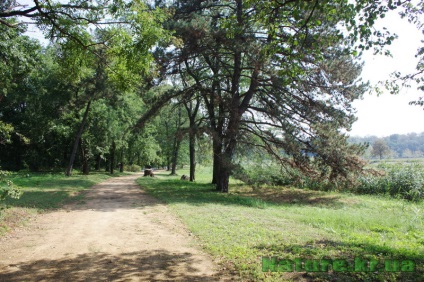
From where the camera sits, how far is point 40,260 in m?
5.30

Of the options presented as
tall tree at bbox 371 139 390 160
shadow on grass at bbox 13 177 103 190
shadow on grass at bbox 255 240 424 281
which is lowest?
shadow on grass at bbox 255 240 424 281

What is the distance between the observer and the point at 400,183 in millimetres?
17906

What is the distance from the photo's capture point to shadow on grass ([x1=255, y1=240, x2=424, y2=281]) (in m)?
4.18

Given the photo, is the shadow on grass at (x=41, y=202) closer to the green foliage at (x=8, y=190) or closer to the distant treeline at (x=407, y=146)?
the green foliage at (x=8, y=190)

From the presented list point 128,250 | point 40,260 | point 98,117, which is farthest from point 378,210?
point 98,117

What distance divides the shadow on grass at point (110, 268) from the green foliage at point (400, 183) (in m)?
14.8

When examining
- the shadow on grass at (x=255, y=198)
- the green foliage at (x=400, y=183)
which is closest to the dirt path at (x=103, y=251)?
the shadow on grass at (x=255, y=198)

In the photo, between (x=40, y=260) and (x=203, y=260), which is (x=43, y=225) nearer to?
(x=40, y=260)

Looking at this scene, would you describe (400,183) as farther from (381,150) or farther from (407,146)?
(407,146)

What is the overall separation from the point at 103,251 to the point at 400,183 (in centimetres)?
1863

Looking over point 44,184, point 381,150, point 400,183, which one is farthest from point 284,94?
point 381,150

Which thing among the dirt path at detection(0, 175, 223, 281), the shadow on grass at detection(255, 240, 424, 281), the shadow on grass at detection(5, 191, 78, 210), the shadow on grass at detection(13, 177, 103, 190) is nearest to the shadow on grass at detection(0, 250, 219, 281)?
the dirt path at detection(0, 175, 223, 281)

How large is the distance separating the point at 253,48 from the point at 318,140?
5.90 m

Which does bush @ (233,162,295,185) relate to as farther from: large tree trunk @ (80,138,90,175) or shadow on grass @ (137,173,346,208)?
large tree trunk @ (80,138,90,175)
